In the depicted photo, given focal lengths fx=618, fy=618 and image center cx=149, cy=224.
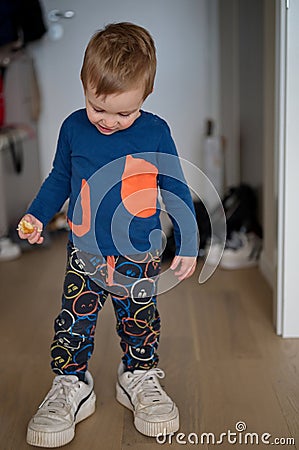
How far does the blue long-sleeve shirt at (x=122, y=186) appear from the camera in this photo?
50.0 inches

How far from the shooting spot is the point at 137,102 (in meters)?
1.18

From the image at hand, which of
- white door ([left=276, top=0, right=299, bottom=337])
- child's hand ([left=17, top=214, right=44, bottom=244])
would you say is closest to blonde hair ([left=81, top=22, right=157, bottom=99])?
child's hand ([left=17, top=214, right=44, bottom=244])

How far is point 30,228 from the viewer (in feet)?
4.23

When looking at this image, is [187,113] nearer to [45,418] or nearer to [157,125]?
[157,125]

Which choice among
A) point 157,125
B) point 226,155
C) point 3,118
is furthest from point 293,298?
point 3,118

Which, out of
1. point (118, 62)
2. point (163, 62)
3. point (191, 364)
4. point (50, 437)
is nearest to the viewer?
point (118, 62)

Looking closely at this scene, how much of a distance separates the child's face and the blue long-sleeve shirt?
50 mm

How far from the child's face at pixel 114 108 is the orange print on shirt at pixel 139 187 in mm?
87

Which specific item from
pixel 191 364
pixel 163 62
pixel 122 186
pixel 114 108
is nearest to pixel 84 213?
pixel 122 186

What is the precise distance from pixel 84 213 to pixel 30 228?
0.12m

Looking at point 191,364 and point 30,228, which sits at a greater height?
point 30,228

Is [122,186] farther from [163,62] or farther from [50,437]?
[163,62]

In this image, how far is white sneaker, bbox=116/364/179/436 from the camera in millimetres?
1290

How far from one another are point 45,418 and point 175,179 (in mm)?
566
